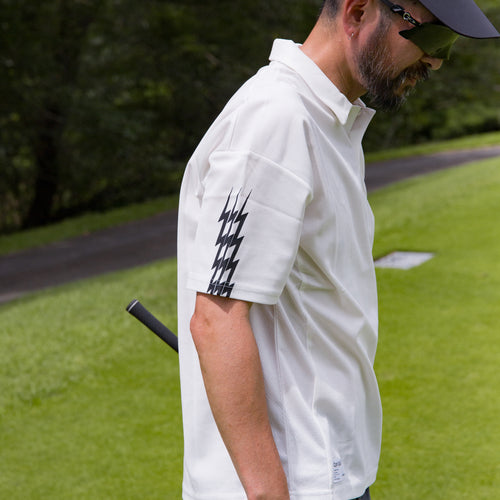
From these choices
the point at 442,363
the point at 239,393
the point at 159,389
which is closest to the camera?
the point at 239,393

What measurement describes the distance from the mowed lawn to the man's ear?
2304mm

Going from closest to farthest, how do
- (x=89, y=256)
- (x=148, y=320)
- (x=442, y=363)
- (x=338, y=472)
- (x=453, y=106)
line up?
1. (x=338, y=472)
2. (x=148, y=320)
3. (x=442, y=363)
4. (x=89, y=256)
5. (x=453, y=106)

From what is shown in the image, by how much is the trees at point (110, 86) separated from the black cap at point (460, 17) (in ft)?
42.0

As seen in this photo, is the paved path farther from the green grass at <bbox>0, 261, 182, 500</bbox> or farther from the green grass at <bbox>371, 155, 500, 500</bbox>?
the green grass at <bbox>371, 155, 500, 500</bbox>

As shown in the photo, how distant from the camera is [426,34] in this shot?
3.86 ft

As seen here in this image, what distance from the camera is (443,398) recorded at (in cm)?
391

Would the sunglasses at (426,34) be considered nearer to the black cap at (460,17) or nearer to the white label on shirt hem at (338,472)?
the black cap at (460,17)

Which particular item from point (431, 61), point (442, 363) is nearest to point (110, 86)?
point (442, 363)

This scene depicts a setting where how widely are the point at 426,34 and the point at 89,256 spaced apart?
9.49 m

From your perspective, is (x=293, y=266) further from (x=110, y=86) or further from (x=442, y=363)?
(x=110, y=86)

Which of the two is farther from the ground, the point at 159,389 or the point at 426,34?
the point at 426,34

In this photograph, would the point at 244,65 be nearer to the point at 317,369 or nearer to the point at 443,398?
the point at 443,398

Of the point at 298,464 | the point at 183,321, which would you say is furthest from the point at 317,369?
the point at 183,321

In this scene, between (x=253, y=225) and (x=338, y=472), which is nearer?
(x=253, y=225)
